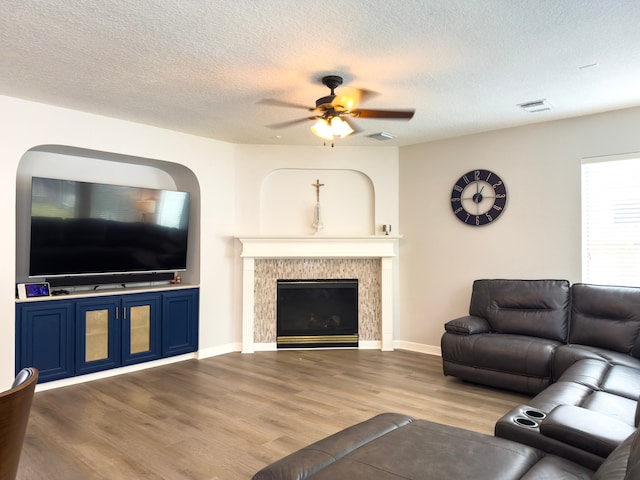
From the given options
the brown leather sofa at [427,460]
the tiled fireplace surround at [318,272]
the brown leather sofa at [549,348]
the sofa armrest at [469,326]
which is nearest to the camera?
the brown leather sofa at [427,460]

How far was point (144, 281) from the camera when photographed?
5414 millimetres

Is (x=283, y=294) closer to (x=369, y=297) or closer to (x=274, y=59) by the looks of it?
(x=369, y=297)

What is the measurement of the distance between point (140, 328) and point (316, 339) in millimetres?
2231

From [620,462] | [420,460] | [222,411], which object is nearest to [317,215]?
[222,411]

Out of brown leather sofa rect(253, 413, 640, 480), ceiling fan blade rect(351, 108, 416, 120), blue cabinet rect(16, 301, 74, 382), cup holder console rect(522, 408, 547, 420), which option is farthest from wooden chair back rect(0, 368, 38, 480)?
blue cabinet rect(16, 301, 74, 382)

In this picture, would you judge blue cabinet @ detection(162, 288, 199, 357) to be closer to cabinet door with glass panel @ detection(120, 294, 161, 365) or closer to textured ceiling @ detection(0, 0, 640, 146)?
cabinet door with glass panel @ detection(120, 294, 161, 365)

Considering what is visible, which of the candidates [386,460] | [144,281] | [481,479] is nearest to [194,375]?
[144,281]

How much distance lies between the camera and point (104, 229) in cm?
479

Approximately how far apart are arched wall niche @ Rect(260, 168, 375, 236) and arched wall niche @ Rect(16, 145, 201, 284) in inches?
38.1

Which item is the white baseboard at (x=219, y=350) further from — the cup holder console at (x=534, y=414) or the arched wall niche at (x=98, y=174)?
the cup holder console at (x=534, y=414)

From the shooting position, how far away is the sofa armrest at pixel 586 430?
6.19 ft

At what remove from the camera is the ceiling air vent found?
4199 millimetres

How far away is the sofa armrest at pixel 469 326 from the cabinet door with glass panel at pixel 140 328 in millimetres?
3288

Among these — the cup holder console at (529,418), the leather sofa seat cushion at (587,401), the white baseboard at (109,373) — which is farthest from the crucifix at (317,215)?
the cup holder console at (529,418)
